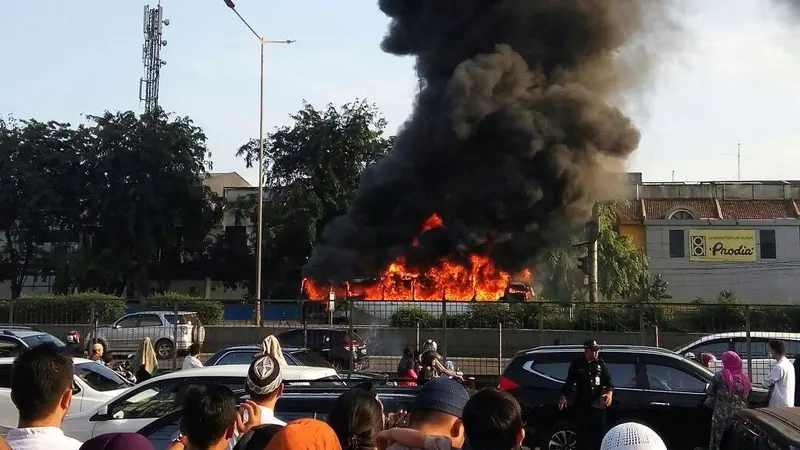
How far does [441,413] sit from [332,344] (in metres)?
12.6

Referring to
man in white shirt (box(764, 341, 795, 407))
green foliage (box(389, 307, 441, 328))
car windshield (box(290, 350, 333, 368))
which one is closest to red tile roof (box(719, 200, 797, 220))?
green foliage (box(389, 307, 441, 328))

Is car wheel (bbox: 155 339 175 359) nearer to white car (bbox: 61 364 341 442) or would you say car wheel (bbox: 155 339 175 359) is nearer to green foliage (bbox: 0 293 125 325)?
green foliage (bbox: 0 293 125 325)

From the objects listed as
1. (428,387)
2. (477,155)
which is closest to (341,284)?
(477,155)

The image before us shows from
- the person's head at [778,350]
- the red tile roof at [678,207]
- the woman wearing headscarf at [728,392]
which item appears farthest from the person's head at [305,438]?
the red tile roof at [678,207]

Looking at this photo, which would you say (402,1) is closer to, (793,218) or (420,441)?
(793,218)

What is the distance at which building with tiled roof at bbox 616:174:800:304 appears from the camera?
44219 millimetres

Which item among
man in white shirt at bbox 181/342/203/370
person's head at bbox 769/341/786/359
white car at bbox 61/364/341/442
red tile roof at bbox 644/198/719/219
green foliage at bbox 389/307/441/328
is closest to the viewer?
white car at bbox 61/364/341/442

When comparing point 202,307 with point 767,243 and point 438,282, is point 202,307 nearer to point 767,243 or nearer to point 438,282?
point 438,282

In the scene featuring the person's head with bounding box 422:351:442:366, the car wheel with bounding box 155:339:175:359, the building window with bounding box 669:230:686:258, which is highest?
the building window with bounding box 669:230:686:258

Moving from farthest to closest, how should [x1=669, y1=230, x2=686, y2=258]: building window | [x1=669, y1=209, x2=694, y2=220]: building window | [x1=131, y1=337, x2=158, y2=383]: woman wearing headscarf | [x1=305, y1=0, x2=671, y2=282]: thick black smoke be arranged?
[x1=669, y1=209, x2=694, y2=220]: building window, [x1=669, y1=230, x2=686, y2=258]: building window, [x1=305, y1=0, x2=671, y2=282]: thick black smoke, [x1=131, y1=337, x2=158, y2=383]: woman wearing headscarf

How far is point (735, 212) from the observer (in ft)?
154

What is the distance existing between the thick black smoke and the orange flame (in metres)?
0.40

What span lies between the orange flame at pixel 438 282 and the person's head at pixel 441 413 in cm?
2738

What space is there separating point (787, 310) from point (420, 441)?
46.5ft
